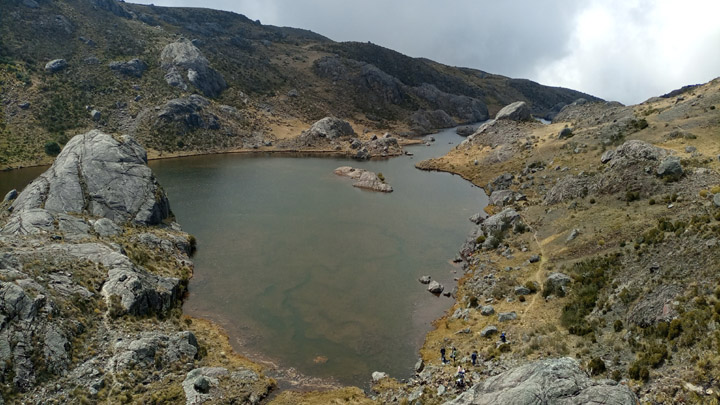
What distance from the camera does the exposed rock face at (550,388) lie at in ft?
69.7

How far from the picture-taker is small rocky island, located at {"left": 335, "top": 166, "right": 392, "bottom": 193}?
328 ft

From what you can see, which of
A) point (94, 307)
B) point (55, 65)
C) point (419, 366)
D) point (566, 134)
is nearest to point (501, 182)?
point (566, 134)

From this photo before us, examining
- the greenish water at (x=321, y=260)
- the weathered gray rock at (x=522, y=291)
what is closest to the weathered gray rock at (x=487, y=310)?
the weathered gray rock at (x=522, y=291)

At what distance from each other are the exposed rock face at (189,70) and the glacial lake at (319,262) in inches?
2324

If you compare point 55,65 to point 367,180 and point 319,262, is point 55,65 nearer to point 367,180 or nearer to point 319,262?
point 367,180

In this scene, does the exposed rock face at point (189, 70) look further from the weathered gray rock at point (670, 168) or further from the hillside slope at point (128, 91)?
the weathered gray rock at point (670, 168)

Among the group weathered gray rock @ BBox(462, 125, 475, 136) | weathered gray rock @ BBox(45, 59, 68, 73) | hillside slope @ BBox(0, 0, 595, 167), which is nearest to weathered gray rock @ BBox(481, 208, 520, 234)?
hillside slope @ BBox(0, 0, 595, 167)

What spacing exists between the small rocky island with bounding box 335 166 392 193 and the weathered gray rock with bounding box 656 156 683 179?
55.2m

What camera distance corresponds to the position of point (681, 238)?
3900 centimetres

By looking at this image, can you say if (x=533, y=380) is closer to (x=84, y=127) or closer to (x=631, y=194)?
(x=631, y=194)

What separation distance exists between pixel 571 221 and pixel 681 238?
766 inches

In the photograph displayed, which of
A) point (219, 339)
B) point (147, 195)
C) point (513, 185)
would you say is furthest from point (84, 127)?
point (513, 185)

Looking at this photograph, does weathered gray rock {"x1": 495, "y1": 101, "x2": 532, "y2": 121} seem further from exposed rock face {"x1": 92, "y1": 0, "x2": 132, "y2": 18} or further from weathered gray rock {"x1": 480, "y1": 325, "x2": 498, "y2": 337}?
exposed rock face {"x1": 92, "y1": 0, "x2": 132, "y2": 18}

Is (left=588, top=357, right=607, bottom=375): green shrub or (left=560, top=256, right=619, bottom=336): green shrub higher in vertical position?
(left=560, top=256, right=619, bottom=336): green shrub
